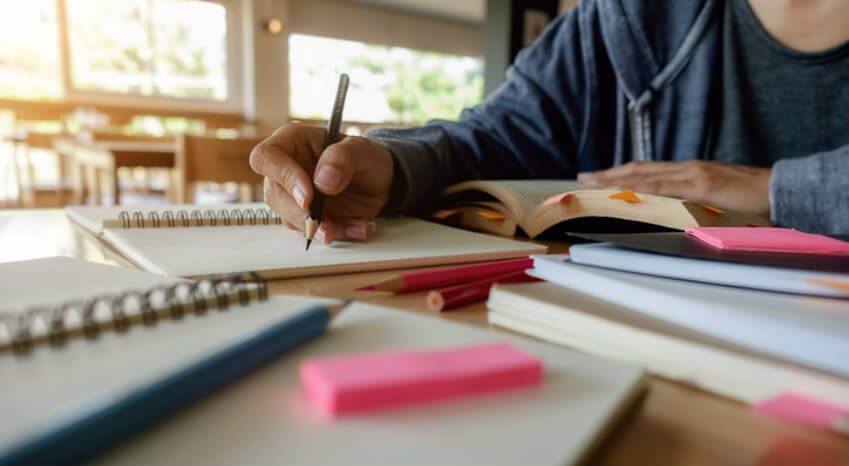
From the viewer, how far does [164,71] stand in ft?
17.6

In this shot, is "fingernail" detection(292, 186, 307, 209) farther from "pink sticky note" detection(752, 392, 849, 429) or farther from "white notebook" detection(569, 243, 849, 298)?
"pink sticky note" detection(752, 392, 849, 429)

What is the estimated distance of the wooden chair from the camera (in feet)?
6.81

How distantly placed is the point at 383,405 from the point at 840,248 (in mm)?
362

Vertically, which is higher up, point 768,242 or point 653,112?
point 653,112

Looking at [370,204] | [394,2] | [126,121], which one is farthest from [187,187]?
[394,2]

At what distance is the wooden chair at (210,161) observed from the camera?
2076 mm

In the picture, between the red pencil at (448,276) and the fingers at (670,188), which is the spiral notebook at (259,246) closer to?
the red pencil at (448,276)

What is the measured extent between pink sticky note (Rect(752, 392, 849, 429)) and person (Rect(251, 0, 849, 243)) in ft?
1.72

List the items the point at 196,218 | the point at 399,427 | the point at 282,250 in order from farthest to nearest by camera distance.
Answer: the point at 196,218 → the point at 282,250 → the point at 399,427

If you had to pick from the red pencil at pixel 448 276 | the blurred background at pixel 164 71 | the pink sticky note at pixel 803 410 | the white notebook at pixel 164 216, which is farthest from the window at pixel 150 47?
the pink sticky note at pixel 803 410

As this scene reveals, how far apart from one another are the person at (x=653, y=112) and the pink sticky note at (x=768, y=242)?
0.31 meters

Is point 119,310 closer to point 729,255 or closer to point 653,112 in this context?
point 729,255

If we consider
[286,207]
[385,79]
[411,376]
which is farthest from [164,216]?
[385,79]

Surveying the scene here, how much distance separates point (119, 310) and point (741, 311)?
27 cm
